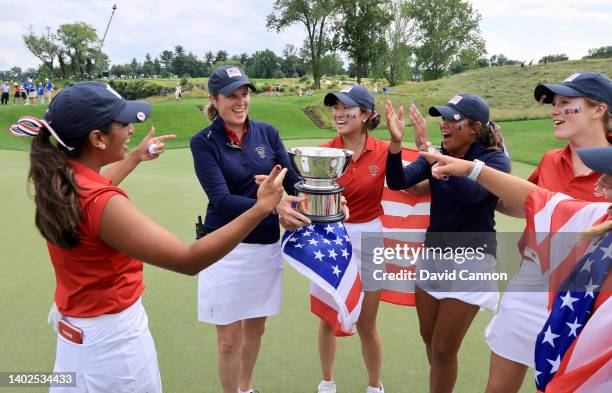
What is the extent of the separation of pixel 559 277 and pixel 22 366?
12.5 feet

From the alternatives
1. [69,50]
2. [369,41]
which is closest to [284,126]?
[369,41]

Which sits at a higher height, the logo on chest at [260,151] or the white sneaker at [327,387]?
the logo on chest at [260,151]

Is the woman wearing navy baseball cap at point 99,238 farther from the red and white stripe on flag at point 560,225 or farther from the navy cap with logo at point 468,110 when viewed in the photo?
the navy cap with logo at point 468,110

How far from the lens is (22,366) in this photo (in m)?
3.61

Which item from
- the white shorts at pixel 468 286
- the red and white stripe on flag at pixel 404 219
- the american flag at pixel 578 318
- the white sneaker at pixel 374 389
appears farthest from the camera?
the red and white stripe on flag at pixel 404 219

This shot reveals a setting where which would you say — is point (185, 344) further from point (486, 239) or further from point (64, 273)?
point (486, 239)

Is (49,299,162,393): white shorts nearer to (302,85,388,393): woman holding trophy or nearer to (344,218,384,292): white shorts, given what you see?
(302,85,388,393): woman holding trophy

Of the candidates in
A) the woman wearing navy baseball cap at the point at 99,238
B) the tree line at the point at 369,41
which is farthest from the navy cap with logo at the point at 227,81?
the tree line at the point at 369,41

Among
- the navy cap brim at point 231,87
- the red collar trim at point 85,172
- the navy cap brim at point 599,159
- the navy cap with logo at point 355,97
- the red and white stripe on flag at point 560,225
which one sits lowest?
the red and white stripe on flag at point 560,225

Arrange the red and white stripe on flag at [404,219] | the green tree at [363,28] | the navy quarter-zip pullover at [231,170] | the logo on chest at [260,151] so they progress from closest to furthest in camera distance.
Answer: the navy quarter-zip pullover at [231,170] → the logo on chest at [260,151] → the red and white stripe on flag at [404,219] → the green tree at [363,28]

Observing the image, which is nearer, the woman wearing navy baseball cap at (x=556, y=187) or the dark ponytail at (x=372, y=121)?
the woman wearing navy baseball cap at (x=556, y=187)

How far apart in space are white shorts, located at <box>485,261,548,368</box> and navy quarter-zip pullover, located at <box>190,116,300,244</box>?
5.12 ft

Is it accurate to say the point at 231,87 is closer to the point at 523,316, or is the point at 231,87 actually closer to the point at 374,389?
the point at 523,316

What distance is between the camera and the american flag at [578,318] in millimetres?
1597
